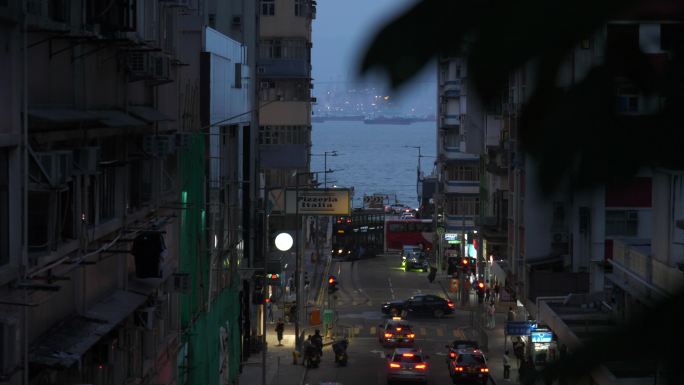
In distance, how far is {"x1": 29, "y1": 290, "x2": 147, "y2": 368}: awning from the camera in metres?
10.6

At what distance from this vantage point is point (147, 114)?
650 inches

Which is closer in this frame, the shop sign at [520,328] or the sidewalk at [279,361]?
the shop sign at [520,328]

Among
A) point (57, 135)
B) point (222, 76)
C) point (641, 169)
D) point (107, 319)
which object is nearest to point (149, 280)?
point (107, 319)

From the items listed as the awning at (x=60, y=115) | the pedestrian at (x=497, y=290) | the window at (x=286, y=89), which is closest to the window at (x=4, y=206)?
the awning at (x=60, y=115)

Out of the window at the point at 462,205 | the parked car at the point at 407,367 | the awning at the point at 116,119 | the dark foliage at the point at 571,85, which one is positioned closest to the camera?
the dark foliage at the point at 571,85

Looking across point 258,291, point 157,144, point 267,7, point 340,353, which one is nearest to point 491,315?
point 340,353

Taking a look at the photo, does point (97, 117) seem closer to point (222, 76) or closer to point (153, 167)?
point (153, 167)

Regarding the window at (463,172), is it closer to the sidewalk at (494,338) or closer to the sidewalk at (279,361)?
the sidewalk at (494,338)

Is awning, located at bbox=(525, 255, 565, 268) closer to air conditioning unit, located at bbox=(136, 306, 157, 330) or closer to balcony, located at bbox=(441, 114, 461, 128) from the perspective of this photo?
air conditioning unit, located at bbox=(136, 306, 157, 330)

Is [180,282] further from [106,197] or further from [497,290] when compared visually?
[497,290]

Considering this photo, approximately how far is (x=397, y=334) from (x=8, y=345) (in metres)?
32.8

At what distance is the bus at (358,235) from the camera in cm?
7525

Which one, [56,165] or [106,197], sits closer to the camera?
[56,165]

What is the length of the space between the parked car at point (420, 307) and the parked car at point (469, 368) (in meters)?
13.6
